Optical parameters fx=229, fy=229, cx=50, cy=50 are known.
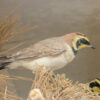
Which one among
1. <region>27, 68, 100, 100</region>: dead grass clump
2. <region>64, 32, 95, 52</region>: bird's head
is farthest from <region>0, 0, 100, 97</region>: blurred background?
<region>27, 68, 100, 100</region>: dead grass clump

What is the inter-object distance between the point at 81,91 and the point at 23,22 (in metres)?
0.75

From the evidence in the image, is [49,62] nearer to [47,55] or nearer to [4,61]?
[47,55]

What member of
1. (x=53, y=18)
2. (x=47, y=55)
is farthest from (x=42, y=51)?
(x=53, y=18)

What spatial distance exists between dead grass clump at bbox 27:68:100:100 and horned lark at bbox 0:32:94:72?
0.49ft

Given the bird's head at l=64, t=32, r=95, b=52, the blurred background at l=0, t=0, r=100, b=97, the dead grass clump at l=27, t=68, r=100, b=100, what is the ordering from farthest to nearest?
the blurred background at l=0, t=0, r=100, b=97 → the bird's head at l=64, t=32, r=95, b=52 → the dead grass clump at l=27, t=68, r=100, b=100

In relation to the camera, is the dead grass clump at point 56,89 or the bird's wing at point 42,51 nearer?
the dead grass clump at point 56,89

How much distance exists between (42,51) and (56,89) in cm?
27

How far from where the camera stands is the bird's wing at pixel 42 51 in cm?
114

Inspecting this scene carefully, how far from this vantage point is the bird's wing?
114 cm

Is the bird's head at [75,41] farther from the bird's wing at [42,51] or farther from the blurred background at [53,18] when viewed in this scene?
the blurred background at [53,18]

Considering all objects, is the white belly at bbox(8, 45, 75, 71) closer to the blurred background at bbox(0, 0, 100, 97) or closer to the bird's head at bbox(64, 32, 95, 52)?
the bird's head at bbox(64, 32, 95, 52)

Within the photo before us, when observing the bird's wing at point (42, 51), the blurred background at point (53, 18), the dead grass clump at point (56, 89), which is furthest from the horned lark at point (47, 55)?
the blurred background at point (53, 18)

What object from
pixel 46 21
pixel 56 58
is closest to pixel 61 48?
pixel 56 58

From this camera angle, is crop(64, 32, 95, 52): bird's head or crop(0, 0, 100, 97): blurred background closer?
crop(64, 32, 95, 52): bird's head
